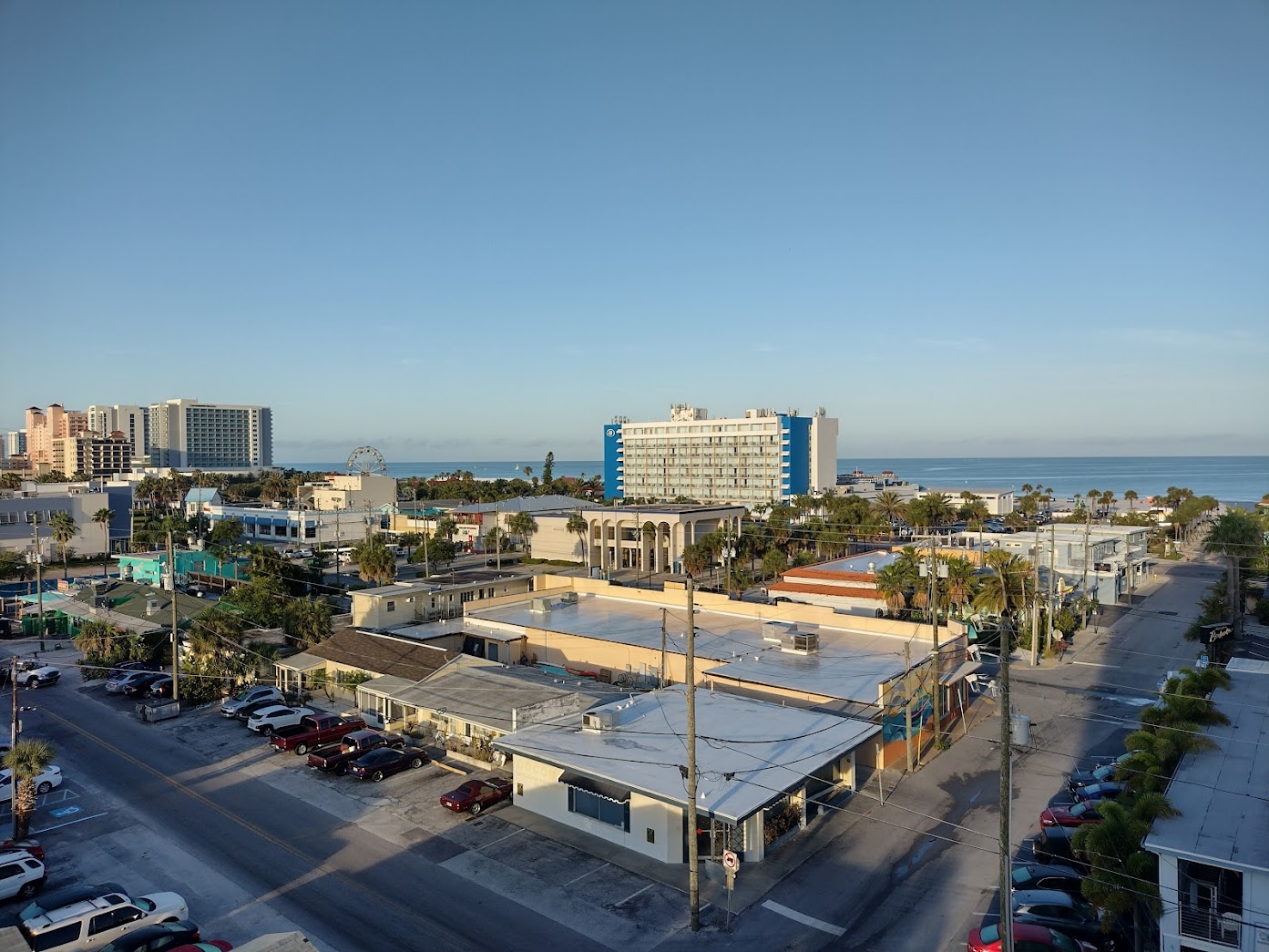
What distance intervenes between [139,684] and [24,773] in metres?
15.3

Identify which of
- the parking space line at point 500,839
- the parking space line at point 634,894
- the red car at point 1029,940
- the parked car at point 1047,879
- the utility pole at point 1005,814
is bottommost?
the parking space line at point 500,839

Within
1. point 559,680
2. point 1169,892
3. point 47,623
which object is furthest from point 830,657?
point 47,623

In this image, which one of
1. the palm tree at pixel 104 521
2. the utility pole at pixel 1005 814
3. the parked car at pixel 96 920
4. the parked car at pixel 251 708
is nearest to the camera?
the utility pole at pixel 1005 814

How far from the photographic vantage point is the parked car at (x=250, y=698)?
99.2 feet

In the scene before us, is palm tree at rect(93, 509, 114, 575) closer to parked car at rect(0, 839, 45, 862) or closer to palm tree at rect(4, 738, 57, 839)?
palm tree at rect(4, 738, 57, 839)

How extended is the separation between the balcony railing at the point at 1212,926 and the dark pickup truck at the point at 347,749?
67.9 feet

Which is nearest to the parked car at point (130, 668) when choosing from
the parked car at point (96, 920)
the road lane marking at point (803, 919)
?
the parked car at point (96, 920)

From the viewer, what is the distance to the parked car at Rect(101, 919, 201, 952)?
14539 millimetres

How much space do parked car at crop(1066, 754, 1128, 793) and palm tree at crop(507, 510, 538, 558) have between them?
194 feet

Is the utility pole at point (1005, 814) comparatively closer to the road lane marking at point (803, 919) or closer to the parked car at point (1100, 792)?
the road lane marking at point (803, 919)

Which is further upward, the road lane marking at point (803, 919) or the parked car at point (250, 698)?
the road lane marking at point (803, 919)

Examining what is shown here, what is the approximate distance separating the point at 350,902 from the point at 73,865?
7.37 metres

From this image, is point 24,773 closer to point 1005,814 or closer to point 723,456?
point 1005,814

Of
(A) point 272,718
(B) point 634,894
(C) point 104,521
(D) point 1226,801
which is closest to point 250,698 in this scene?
(A) point 272,718
